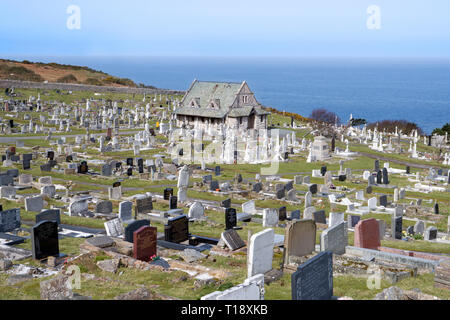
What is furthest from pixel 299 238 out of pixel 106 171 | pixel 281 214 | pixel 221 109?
pixel 221 109

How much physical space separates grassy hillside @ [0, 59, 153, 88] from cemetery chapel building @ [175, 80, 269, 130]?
38402 mm

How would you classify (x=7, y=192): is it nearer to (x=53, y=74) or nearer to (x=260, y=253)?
(x=260, y=253)

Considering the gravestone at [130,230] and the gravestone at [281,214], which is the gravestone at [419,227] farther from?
the gravestone at [130,230]

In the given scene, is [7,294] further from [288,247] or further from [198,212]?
[198,212]

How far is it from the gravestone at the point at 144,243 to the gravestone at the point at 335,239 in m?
4.99

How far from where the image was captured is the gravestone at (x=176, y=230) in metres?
17.7

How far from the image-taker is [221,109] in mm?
62156

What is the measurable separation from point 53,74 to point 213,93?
49799 millimetres

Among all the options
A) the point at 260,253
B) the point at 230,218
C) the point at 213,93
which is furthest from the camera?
the point at 213,93

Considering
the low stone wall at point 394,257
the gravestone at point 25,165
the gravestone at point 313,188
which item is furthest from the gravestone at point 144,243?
the gravestone at point 25,165
